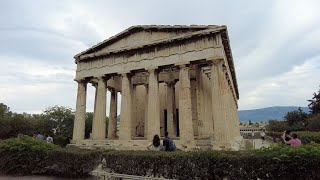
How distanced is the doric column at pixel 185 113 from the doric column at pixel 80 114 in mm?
11050

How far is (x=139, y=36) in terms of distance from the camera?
23.7 meters

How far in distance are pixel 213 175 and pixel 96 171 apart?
541 centimetres

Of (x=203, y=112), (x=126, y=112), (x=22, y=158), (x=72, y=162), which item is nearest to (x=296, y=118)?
(x=203, y=112)

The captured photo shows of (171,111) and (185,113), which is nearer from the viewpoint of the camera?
(185,113)

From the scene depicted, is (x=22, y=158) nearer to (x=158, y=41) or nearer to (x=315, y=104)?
(x=158, y=41)

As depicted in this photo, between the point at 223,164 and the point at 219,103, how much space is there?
10.5 meters

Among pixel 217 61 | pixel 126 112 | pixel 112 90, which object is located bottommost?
pixel 126 112

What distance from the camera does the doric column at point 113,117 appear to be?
95.2 feet

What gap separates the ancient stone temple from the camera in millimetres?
19688

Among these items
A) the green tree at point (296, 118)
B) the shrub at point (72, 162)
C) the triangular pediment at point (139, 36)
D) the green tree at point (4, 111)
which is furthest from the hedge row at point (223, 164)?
the green tree at point (296, 118)

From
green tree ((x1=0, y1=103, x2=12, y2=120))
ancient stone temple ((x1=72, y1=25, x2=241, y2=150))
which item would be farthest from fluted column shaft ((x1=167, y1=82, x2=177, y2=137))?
green tree ((x1=0, y1=103, x2=12, y2=120))

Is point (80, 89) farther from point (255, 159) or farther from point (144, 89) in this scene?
point (255, 159)

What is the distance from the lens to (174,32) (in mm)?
21734

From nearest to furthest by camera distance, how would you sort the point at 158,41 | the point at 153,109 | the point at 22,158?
1. the point at 22,158
2. the point at 153,109
3. the point at 158,41
